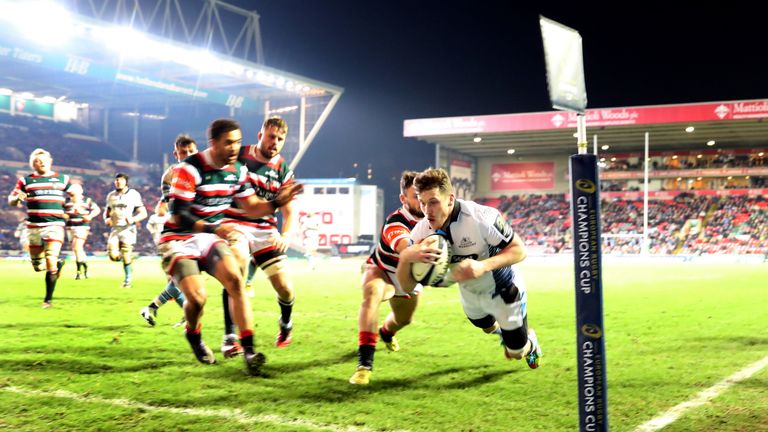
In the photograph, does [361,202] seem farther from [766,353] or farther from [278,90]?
[766,353]

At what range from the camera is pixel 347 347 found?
23.7 feet

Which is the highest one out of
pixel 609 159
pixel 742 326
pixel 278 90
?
pixel 278 90

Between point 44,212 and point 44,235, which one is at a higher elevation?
point 44,212

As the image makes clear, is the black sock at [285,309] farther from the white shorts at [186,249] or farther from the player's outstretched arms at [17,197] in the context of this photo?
the player's outstretched arms at [17,197]

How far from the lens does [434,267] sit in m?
4.74

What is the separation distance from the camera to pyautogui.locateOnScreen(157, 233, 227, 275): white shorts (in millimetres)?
5742

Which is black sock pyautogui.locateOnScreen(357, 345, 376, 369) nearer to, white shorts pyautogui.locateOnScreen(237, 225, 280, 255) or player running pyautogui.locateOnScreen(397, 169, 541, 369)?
player running pyautogui.locateOnScreen(397, 169, 541, 369)

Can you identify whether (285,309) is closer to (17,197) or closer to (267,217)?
(267,217)

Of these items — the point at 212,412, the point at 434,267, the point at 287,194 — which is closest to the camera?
the point at 212,412

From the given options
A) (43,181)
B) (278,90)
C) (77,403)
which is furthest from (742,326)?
(278,90)

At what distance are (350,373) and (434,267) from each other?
1585 mm

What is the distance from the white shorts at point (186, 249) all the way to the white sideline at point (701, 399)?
3556 millimetres

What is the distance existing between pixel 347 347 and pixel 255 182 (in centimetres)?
194

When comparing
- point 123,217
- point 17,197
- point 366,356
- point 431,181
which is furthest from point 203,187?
point 123,217
